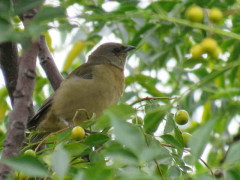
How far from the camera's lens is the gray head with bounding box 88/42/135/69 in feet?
22.6

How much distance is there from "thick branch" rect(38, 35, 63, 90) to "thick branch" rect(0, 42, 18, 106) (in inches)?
31.7

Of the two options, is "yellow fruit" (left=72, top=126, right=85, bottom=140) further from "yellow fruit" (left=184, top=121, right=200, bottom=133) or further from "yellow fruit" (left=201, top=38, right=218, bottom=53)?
"yellow fruit" (left=184, top=121, right=200, bottom=133)

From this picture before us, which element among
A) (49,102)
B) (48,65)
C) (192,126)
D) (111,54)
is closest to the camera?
(48,65)

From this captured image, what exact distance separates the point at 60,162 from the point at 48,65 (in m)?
2.85

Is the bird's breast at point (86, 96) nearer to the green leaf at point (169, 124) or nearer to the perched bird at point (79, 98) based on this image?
the perched bird at point (79, 98)

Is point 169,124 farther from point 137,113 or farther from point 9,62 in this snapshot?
point 9,62

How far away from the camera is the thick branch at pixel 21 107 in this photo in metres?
2.44

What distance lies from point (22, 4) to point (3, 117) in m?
2.89

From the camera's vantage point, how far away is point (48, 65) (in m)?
4.90

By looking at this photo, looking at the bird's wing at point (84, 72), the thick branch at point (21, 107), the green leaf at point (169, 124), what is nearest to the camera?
the thick branch at point (21, 107)

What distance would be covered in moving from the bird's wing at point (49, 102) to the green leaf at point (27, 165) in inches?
115

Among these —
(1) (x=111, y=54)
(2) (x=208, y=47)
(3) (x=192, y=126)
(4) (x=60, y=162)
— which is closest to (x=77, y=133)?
(4) (x=60, y=162)

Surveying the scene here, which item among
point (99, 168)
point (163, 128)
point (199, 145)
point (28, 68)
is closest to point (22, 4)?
point (28, 68)

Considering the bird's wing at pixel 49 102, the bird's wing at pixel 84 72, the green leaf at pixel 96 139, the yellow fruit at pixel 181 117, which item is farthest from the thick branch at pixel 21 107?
the bird's wing at pixel 84 72
